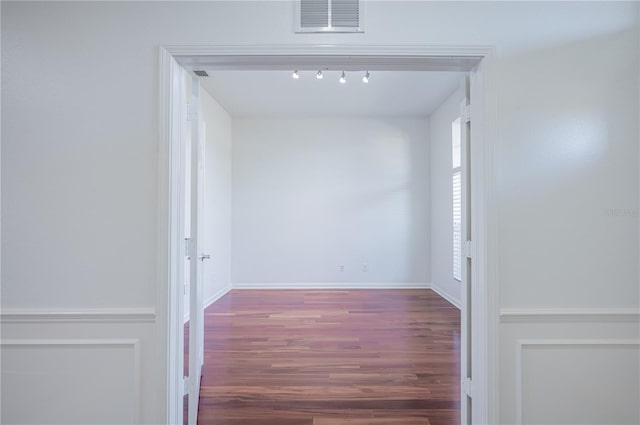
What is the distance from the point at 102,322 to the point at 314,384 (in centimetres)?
157

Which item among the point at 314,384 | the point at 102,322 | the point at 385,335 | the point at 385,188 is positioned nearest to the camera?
the point at 102,322

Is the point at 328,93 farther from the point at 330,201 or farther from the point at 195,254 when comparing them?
the point at 195,254

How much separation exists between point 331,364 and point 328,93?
11.2 ft

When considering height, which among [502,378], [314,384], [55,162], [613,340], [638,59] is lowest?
[314,384]

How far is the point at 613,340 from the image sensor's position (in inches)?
61.7

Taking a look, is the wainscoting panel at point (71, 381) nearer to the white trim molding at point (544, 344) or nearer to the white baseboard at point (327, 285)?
the white trim molding at point (544, 344)

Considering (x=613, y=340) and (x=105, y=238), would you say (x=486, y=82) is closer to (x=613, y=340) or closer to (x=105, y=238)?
(x=613, y=340)

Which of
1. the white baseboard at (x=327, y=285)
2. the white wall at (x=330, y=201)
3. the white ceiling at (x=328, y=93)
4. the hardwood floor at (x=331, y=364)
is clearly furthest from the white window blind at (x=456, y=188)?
the white baseboard at (x=327, y=285)

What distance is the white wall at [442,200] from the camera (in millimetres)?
4578

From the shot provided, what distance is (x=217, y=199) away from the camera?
4.79m

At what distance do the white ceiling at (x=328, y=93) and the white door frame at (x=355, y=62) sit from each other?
6.88ft

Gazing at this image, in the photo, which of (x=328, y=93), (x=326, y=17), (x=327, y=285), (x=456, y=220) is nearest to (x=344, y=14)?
(x=326, y=17)

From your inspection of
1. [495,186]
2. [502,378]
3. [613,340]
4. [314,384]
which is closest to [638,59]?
[495,186]

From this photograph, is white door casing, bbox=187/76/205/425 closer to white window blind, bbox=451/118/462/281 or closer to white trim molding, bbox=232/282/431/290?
white trim molding, bbox=232/282/431/290
